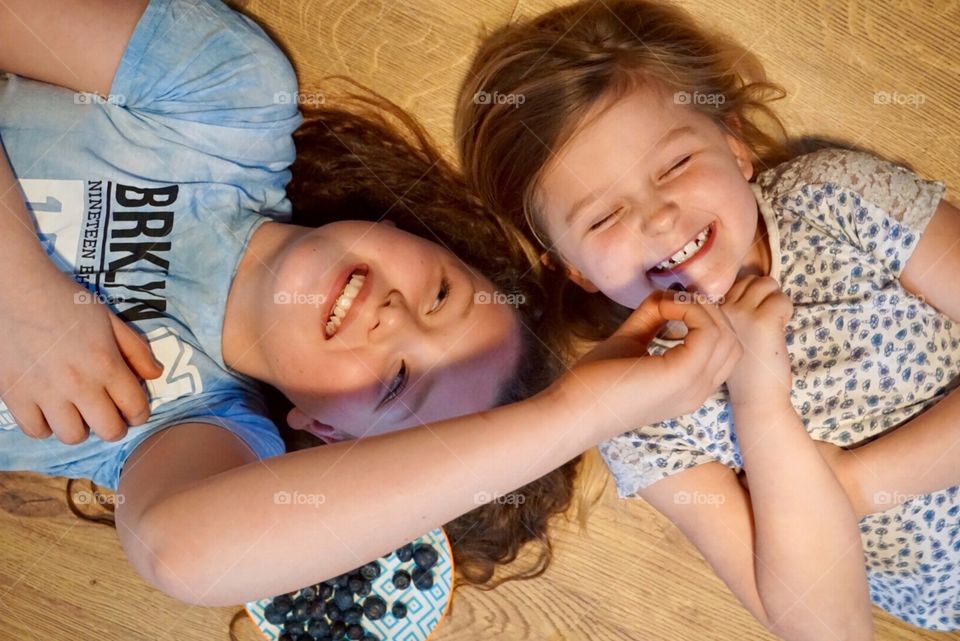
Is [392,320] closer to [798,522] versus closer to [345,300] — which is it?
[345,300]

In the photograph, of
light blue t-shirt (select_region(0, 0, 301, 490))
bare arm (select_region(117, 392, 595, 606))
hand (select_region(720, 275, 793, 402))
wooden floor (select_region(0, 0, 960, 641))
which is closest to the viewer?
bare arm (select_region(117, 392, 595, 606))

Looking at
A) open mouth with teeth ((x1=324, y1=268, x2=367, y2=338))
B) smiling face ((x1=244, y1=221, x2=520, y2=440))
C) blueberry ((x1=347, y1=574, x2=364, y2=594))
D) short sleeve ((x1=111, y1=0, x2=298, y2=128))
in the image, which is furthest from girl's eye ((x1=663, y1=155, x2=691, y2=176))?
blueberry ((x1=347, y1=574, x2=364, y2=594))

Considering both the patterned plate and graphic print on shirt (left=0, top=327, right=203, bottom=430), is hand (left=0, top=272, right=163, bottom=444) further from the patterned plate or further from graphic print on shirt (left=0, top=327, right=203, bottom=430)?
the patterned plate

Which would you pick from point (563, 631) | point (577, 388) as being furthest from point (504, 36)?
point (563, 631)

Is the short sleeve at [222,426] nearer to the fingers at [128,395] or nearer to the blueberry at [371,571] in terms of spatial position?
the fingers at [128,395]

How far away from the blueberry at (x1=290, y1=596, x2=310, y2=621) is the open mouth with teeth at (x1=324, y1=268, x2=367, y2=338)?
49cm

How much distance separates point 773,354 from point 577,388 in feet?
0.83

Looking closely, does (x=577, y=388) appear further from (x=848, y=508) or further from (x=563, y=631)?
(x=563, y=631)

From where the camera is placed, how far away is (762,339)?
96 centimetres

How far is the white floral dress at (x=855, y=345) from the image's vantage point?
1055mm

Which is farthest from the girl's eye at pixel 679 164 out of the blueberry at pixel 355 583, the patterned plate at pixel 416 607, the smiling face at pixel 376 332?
the blueberry at pixel 355 583

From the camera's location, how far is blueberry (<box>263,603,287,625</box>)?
125 centimetres

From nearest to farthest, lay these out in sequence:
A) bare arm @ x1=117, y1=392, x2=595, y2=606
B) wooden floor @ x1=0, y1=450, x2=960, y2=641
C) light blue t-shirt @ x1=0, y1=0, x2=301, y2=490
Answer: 1. bare arm @ x1=117, y1=392, x2=595, y2=606
2. light blue t-shirt @ x1=0, y1=0, x2=301, y2=490
3. wooden floor @ x1=0, y1=450, x2=960, y2=641

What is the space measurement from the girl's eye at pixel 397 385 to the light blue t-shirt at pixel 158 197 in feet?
0.63
